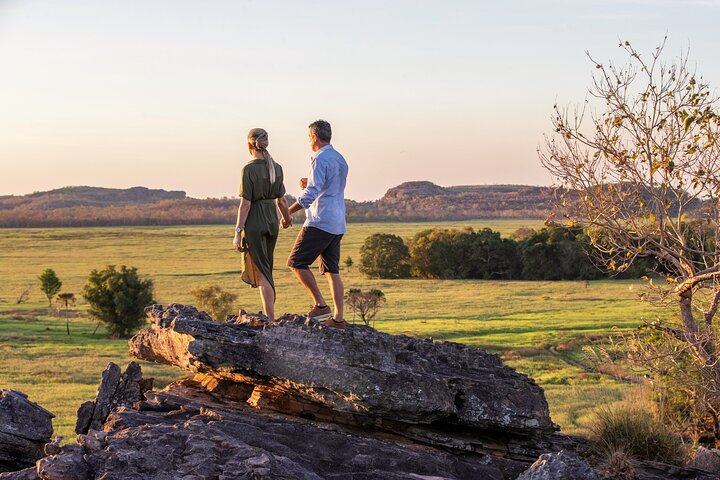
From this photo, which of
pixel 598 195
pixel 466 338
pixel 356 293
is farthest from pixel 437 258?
pixel 598 195

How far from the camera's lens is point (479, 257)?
102 meters

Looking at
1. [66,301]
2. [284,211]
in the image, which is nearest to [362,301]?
[66,301]

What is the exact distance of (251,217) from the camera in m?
13.8

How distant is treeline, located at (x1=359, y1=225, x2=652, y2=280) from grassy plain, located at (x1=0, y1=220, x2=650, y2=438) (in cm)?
486

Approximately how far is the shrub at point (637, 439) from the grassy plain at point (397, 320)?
4.65m

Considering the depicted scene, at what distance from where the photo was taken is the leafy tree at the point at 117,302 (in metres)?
59.6

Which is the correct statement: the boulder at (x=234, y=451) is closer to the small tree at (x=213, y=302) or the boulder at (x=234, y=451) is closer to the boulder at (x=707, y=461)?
the boulder at (x=707, y=461)

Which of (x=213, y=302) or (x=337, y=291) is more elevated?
(x=337, y=291)

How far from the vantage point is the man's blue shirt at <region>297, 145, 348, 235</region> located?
40.7 feet

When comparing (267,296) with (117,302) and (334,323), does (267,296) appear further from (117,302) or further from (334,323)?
(117,302)

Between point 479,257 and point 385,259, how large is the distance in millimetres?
12051

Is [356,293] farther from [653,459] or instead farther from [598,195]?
[653,459]

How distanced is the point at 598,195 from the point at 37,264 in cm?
11619

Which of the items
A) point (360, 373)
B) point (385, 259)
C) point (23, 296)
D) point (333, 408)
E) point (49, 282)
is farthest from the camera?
point (385, 259)
